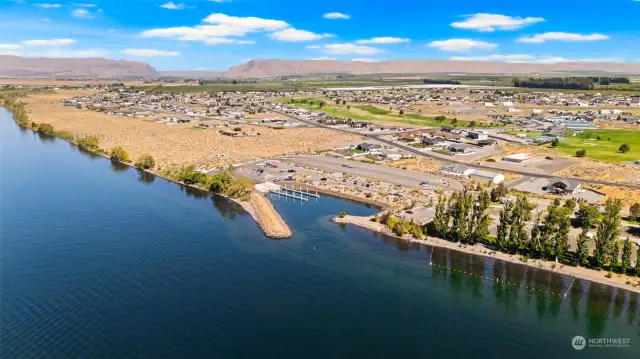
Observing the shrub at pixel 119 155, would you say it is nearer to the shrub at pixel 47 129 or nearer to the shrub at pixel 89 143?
the shrub at pixel 89 143

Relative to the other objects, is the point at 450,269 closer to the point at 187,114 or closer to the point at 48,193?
the point at 48,193

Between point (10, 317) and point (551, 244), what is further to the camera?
point (551, 244)

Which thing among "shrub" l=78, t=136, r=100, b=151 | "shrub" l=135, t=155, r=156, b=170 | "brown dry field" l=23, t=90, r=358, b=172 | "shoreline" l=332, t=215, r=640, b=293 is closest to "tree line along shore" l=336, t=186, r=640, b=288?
"shoreline" l=332, t=215, r=640, b=293

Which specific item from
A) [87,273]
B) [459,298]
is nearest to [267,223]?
[87,273]

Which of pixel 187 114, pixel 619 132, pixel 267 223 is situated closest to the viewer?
pixel 267 223

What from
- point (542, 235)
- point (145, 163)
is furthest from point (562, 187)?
point (145, 163)
